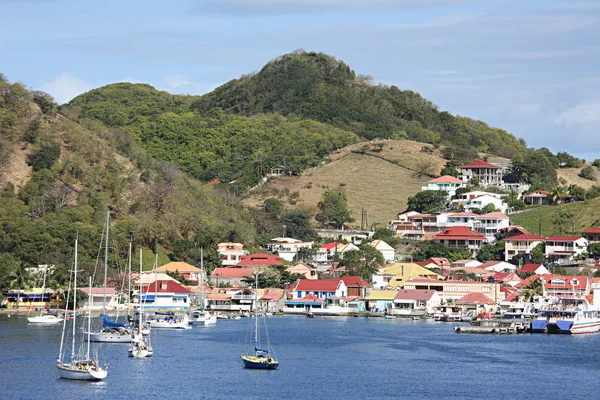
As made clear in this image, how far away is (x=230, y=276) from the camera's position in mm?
108125

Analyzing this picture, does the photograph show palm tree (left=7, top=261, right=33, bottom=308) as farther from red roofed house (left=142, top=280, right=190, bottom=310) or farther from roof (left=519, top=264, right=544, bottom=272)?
roof (left=519, top=264, right=544, bottom=272)

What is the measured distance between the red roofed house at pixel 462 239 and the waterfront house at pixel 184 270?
3167cm

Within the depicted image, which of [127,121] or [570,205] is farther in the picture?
[127,121]

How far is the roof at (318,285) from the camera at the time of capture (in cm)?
Answer: 10144

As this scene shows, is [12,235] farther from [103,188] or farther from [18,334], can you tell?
[18,334]

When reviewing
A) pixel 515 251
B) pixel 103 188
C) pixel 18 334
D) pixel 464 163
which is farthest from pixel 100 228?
pixel 464 163

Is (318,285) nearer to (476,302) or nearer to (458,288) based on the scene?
(458,288)

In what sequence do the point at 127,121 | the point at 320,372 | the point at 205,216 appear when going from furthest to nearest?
the point at 127,121 < the point at 205,216 < the point at 320,372

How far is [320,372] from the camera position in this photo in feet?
187

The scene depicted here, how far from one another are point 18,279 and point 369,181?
70850 millimetres

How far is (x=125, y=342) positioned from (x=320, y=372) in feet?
Answer: 55.4

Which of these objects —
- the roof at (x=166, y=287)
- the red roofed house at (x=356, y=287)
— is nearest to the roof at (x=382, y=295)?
the red roofed house at (x=356, y=287)

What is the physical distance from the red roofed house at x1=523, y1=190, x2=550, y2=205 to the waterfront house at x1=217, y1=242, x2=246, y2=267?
43.0m

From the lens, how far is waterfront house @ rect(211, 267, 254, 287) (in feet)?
351
